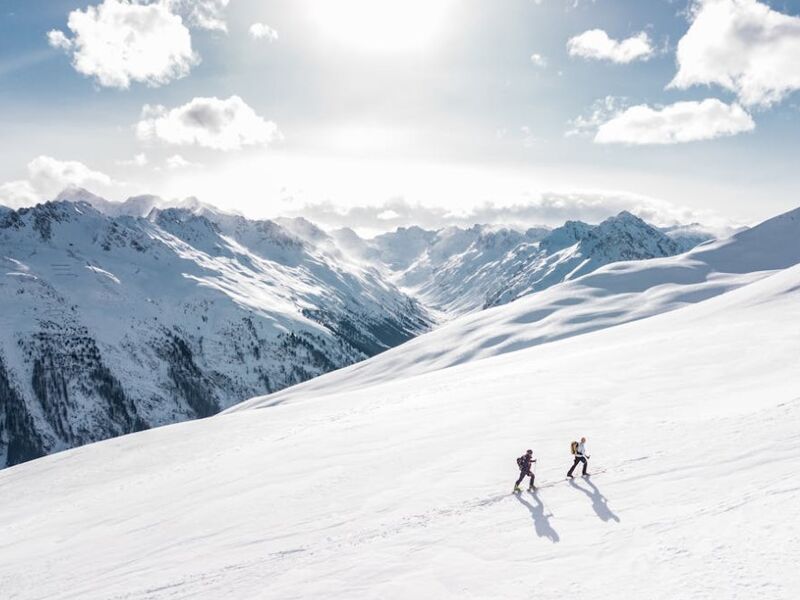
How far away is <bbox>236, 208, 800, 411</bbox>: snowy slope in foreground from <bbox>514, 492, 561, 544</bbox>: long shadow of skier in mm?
74063

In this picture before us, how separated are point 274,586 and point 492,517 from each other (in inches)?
282

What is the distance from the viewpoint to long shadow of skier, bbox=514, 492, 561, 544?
629 inches

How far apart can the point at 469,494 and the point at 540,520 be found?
349cm

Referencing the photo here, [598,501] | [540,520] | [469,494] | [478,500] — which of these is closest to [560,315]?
[469,494]

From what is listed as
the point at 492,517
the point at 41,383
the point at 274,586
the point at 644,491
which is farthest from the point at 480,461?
the point at 41,383

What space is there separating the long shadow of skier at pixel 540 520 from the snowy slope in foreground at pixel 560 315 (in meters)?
74.1

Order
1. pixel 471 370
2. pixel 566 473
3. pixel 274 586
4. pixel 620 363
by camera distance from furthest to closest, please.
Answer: pixel 471 370 → pixel 620 363 → pixel 566 473 → pixel 274 586

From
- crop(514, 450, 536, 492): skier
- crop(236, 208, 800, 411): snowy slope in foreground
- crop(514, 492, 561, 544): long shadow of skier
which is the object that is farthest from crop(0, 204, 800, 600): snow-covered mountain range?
crop(236, 208, 800, 411): snowy slope in foreground

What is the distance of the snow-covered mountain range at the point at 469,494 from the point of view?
1412 centimetres

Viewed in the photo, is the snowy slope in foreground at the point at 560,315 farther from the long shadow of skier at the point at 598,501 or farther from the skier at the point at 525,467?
the long shadow of skier at the point at 598,501

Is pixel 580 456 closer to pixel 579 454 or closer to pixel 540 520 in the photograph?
pixel 579 454

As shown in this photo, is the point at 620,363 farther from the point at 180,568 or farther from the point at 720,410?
the point at 180,568

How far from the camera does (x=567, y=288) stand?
431ft

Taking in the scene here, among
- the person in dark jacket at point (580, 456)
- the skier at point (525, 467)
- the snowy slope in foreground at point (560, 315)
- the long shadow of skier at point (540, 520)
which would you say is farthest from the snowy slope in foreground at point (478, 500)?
the snowy slope in foreground at point (560, 315)
